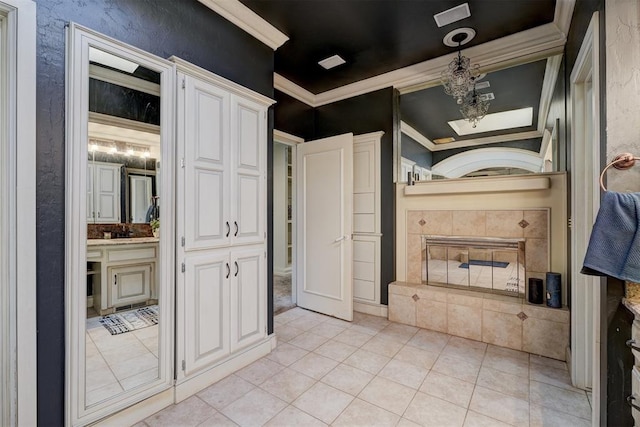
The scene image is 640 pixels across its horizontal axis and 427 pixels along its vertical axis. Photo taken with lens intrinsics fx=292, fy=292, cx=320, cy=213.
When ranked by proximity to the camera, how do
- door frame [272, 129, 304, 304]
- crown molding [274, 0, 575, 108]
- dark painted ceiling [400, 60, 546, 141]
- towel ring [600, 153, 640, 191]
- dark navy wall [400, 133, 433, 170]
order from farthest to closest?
door frame [272, 129, 304, 304], dark navy wall [400, 133, 433, 170], dark painted ceiling [400, 60, 546, 141], crown molding [274, 0, 575, 108], towel ring [600, 153, 640, 191]

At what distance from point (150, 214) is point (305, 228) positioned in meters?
2.10

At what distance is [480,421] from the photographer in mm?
1737

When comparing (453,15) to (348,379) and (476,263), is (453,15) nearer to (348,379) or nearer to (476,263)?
(476,263)

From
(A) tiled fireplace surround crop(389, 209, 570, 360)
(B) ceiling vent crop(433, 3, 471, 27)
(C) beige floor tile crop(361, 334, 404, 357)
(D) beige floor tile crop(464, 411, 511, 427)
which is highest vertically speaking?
(B) ceiling vent crop(433, 3, 471, 27)

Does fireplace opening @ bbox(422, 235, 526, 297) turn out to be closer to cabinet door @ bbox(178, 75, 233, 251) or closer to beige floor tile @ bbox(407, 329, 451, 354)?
beige floor tile @ bbox(407, 329, 451, 354)

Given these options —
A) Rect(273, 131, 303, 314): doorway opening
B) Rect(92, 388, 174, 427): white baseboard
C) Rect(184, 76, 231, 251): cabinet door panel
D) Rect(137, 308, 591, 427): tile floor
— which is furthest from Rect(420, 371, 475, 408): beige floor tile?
Rect(273, 131, 303, 314): doorway opening

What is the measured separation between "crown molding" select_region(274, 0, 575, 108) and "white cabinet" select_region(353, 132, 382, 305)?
0.63 meters

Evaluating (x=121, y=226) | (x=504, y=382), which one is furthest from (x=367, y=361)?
(x=121, y=226)

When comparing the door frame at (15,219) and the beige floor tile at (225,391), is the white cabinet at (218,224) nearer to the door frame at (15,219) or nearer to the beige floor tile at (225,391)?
the beige floor tile at (225,391)

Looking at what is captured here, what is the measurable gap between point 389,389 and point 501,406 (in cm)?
70

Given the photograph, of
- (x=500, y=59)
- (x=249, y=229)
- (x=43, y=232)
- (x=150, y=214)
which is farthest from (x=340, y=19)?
(x=43, y=232)

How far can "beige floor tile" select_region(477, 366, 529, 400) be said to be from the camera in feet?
6.63

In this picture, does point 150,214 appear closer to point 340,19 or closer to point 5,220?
point 5,220

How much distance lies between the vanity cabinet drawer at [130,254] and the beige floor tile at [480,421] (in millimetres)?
2166
